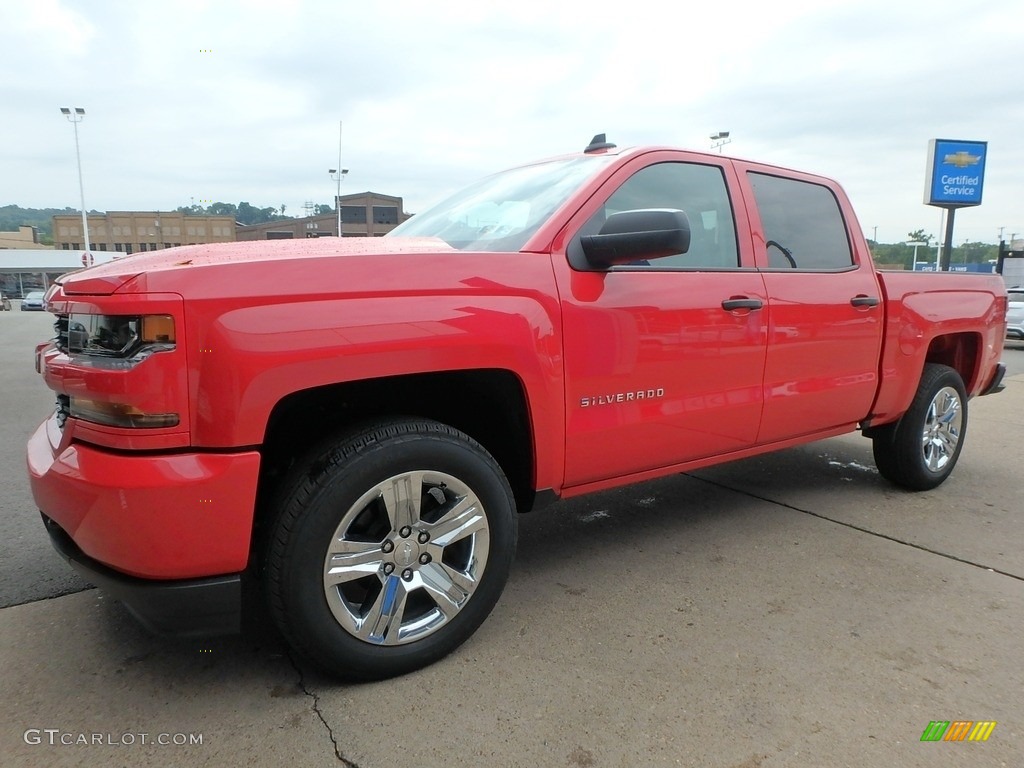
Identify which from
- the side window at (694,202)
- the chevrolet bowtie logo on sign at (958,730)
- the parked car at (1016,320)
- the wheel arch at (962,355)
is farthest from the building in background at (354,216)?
the chevrolet bowtie logo on sign at (958,730)

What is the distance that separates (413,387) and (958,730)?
6.62 feet

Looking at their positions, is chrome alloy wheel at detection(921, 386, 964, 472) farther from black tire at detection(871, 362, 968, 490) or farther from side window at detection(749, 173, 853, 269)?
side window at detection(749, 173, 853, 269)

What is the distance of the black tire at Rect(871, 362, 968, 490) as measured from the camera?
4.21 m

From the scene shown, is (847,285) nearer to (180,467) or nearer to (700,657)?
(700,657)

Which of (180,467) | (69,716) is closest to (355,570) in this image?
(180,467)

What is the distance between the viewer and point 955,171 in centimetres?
2622

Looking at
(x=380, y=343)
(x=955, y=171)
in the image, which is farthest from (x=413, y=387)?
(x=955, y=171)

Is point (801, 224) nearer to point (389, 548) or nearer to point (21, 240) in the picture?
point (389, 548)

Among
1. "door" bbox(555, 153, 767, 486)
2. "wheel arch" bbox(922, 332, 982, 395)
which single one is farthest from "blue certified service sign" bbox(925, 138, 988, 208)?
"door" bbox(555, 153, 767, 486)

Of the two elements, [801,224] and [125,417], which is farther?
[801,224]

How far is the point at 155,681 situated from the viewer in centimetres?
227

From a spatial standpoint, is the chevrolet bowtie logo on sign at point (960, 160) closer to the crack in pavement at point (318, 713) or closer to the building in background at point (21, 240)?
the crack in pavement at point (318, 713)

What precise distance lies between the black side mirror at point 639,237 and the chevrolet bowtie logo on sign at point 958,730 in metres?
1.70

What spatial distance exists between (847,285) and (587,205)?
5.69ft
